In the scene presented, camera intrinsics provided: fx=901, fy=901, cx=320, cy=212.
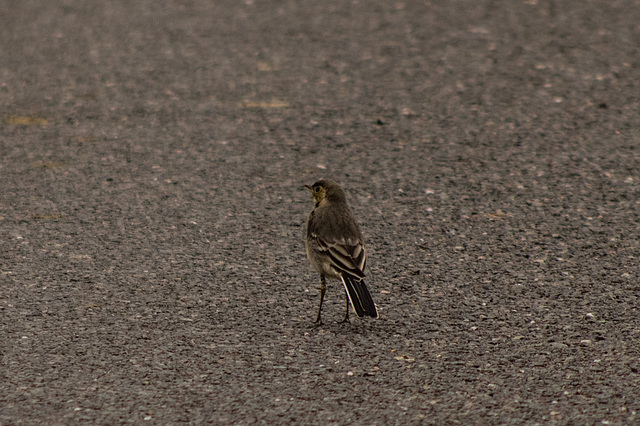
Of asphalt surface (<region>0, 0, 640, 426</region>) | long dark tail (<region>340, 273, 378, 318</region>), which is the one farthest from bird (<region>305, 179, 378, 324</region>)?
asphalt surface (<region>0, 0, 640, 426</region>)

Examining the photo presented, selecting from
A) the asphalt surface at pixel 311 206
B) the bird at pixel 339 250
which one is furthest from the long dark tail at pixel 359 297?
the asphalt surface at pixel 311 206

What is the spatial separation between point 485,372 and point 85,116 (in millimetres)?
4956

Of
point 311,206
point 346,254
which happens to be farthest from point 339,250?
point 311,206

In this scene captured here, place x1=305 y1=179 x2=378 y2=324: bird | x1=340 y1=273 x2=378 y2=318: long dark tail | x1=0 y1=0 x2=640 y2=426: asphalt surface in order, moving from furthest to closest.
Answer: x1=305 y1=179 x2=378 y2=324: bird, x1=340 y1=273 x2=378 y2=318: long dark tail, x1=0 y1=0 x2=640 y2=426: asphalt surface

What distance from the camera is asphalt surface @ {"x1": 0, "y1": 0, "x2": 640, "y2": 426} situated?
4180mm

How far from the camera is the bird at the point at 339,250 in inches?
181

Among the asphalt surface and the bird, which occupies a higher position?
the bird

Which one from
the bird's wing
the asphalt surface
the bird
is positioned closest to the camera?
the asphalt surface

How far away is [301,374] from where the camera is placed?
4258mm

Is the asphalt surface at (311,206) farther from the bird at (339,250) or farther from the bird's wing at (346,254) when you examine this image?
the bird's wing at (346,254)

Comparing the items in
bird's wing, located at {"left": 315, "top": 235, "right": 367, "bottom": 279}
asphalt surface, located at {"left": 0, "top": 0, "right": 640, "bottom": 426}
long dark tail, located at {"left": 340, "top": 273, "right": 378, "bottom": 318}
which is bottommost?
asphalt surface, located at {"left": 0, "top": 0, "right": 640, "bottom": 426}

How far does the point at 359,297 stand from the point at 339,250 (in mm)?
367

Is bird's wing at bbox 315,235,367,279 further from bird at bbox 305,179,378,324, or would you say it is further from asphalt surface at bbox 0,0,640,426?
asphalt surface at bbox 0,0,640,426

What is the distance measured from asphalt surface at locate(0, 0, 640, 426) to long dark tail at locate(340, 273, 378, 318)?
221 mm
